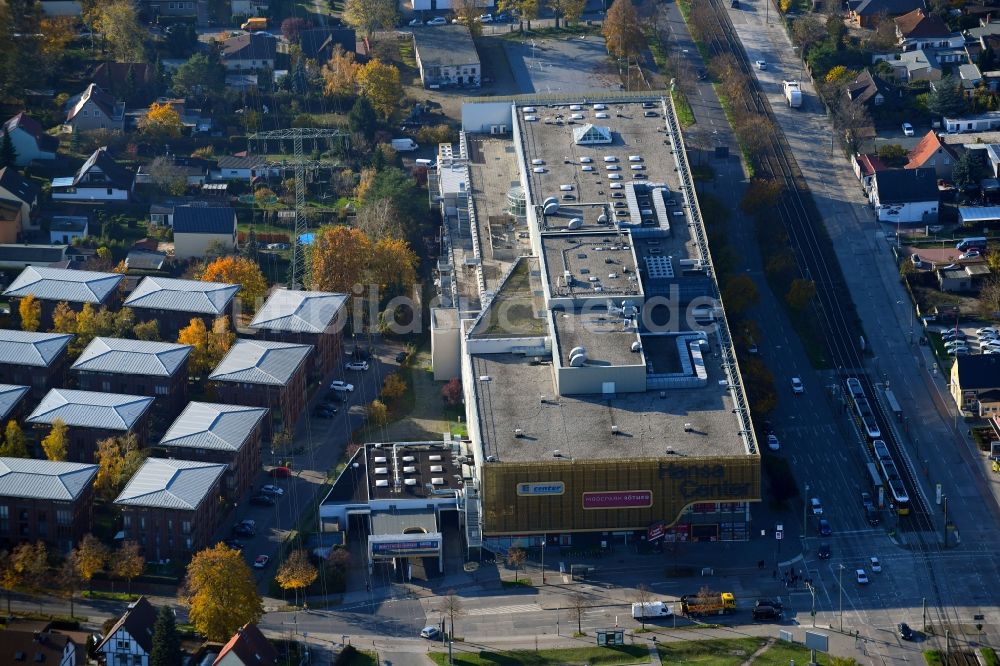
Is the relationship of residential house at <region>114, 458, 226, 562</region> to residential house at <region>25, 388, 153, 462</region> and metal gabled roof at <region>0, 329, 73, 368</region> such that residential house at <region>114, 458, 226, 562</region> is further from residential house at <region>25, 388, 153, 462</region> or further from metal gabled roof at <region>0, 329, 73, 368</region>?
metal gabled roof at <region>0, 329, 73, 368</region>

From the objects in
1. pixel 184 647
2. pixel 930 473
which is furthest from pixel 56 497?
pixel 930 473

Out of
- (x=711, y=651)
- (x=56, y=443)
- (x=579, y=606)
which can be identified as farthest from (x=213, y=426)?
(x=711, y=651)

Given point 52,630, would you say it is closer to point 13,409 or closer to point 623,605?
point 13,409

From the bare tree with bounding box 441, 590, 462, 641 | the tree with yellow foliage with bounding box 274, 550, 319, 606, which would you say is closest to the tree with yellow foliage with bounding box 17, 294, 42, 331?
the tree with yellow foliage with bounding box 274, 550, 319, 606

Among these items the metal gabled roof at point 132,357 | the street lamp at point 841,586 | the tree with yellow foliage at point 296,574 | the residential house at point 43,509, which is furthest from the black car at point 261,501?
the street lamp at point 841,586

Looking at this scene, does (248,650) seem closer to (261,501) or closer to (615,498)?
(261,501)

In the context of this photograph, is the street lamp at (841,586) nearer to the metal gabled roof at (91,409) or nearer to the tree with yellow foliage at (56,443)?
the metal gabled roof at (91,409)
